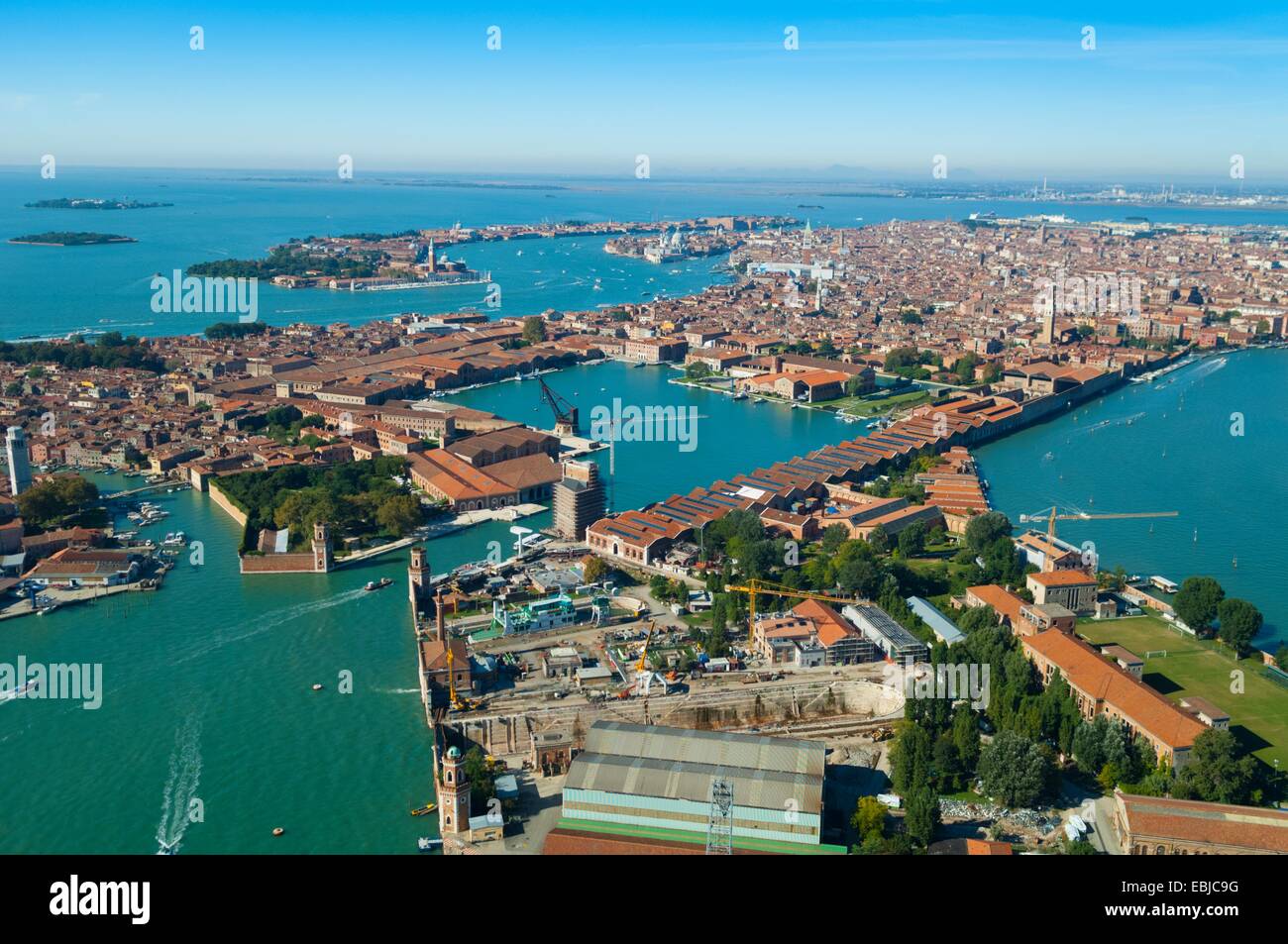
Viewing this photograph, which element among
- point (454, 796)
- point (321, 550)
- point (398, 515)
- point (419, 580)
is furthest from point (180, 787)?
point (398, 515)

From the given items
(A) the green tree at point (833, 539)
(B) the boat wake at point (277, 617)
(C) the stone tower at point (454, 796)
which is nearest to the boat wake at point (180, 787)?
(B) the boat wake at point (277, 617)

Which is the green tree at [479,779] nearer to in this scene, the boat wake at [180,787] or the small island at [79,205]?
the boat wake at [180,787]

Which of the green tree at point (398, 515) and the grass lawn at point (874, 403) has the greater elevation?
the grass lawn at point (874, 403)

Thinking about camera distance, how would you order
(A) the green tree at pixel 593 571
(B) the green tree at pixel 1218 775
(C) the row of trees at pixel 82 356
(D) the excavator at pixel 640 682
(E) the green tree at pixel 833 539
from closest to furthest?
(B) the green tree at pixel 1218 775
(D) the excavator at pixel 640 682
(A) the green tree at pixel 593 571
(E) the green tree at pixel 833 539
(C) the row of trees at pixel 82 356

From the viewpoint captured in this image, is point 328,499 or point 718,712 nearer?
point 718,712

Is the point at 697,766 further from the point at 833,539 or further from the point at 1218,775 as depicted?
the point at 833,539
